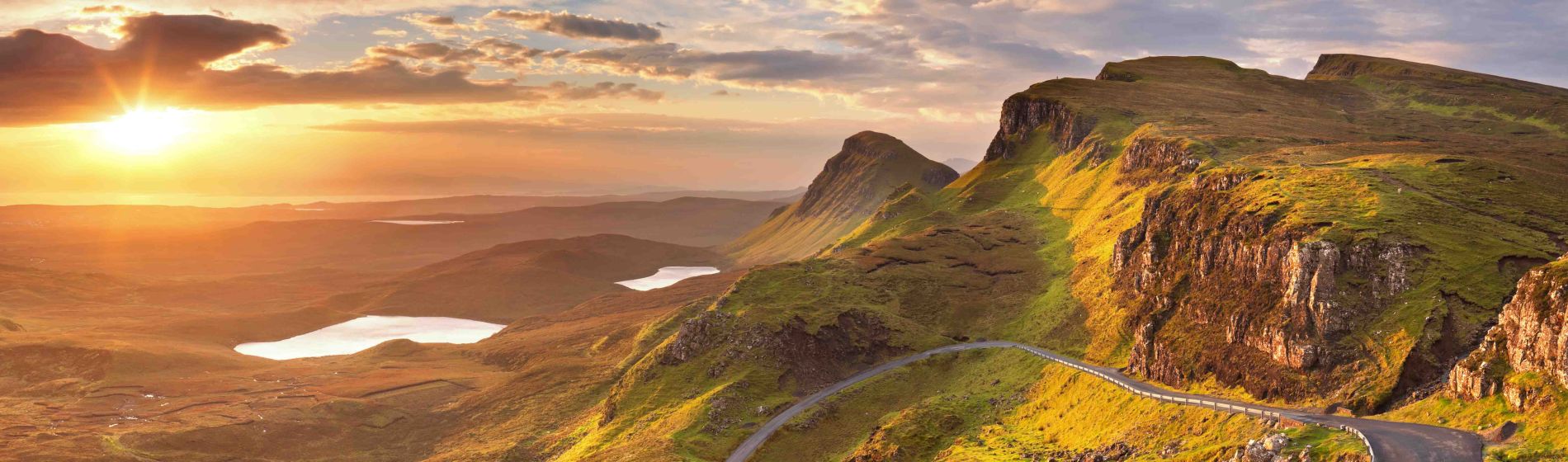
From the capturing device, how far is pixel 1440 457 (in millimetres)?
57375

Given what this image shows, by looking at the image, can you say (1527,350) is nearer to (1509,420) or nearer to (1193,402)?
(1509,420)

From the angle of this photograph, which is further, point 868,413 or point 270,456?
point 270,456

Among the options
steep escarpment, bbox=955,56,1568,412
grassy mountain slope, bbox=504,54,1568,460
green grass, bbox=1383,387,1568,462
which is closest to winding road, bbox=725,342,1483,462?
green grass, bbox=1383,387,1568,462

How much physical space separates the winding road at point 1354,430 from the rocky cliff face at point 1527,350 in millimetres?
4982

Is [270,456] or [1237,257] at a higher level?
[1237,257]

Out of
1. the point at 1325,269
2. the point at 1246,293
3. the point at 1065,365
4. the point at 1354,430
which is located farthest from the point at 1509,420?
the point at 1065,365

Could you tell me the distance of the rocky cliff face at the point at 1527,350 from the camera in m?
60.8

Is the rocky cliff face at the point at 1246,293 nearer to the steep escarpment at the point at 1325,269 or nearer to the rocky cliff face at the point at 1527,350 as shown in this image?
the steep escarpment at the point at 1325,269

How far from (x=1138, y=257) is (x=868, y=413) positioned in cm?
4870

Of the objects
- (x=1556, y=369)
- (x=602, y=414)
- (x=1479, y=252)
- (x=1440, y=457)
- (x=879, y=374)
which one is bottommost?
(x=602, y=414)

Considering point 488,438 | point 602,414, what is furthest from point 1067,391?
point 488,438

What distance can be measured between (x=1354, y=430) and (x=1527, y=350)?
13731 millimetres

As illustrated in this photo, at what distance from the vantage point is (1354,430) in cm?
6419

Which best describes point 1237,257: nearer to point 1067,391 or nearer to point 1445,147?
point 1067,391
